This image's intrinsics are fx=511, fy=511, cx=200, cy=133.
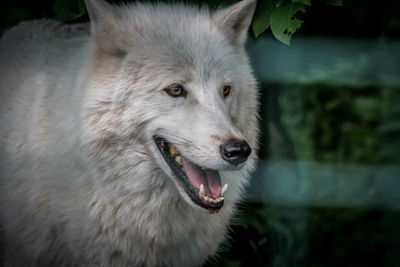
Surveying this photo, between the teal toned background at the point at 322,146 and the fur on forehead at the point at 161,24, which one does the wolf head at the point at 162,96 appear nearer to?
the fur on forehead at the point at 161,24

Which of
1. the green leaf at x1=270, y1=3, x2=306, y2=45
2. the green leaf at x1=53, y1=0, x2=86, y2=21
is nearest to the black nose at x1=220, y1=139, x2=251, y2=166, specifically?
the green leaf at x1=270, y1=3, x2=306, y2=45

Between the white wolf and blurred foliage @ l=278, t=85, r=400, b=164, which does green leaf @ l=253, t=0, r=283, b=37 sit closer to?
the white wolf

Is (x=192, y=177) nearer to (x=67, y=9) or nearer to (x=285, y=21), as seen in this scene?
(x=285, y=21)

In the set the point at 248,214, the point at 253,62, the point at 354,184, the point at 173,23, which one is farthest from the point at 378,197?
the point at 173,23

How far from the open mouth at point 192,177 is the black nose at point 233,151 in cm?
24

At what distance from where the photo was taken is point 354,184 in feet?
14.7

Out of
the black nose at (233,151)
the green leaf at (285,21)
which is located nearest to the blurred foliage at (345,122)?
the green leaf at (285,21)

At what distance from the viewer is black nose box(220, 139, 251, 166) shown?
228 centimetres

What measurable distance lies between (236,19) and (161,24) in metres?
0.47

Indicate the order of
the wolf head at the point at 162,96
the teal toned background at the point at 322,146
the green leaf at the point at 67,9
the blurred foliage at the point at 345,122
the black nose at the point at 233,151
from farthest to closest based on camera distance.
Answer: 1. the blurred foliage at the point at 345,122
2. the teal toned background at the point at 322,146
3. the green leaf at the point at 67,9
4. the wolf head at the point at 162,96
5. the black nose at the point at 233,151

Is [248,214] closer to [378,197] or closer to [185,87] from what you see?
[378,197]

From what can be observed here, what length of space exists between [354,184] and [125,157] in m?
2.63

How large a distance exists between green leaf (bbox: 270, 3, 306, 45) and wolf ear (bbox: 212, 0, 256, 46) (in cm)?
15

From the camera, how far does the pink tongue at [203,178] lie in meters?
2.51
